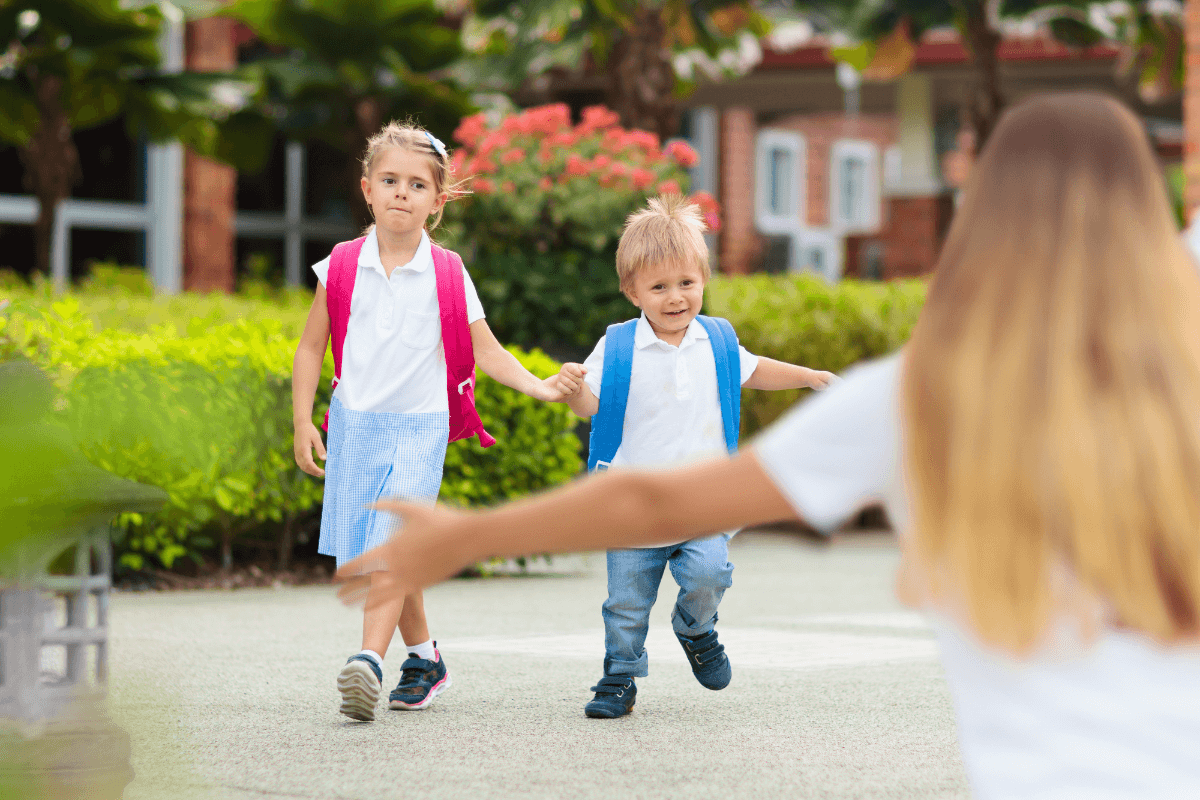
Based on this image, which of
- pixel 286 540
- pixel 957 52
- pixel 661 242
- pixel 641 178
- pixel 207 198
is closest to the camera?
pixel 661 242

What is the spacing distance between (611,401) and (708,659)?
79cm

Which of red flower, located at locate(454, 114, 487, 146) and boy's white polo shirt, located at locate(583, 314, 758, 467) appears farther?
red flower, located at locate(454, 114, 487, 146)

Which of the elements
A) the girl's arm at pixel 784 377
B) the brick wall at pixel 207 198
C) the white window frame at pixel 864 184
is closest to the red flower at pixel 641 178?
the girl's arm at pixel 784 377

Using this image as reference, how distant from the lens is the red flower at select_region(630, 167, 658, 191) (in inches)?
412

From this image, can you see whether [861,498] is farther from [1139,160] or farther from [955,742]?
[955,742]

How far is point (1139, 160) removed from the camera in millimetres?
1643

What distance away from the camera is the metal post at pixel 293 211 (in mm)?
17578

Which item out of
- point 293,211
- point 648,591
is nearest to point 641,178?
point 648,591

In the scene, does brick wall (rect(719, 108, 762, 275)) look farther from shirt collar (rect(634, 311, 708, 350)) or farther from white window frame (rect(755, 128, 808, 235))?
shirt collar (rect(634, 311, 708, 350))

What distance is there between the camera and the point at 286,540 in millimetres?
7750

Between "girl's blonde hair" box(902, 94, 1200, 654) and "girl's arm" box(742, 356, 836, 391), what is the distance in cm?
277

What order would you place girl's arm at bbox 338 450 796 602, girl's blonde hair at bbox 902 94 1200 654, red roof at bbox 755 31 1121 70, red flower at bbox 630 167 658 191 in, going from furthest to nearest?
red roof at bbox 755 31 1121 70
red flower at bbox 630 167 658 191
girl's arm at bbox 338 450 796 602
girl's blonde hair at bbox 902 94 1200 654

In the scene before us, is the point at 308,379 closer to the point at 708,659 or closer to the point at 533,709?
the point at 533,709

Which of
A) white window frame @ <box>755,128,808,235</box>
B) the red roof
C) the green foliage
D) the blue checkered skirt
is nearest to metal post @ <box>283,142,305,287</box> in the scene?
the red roof
